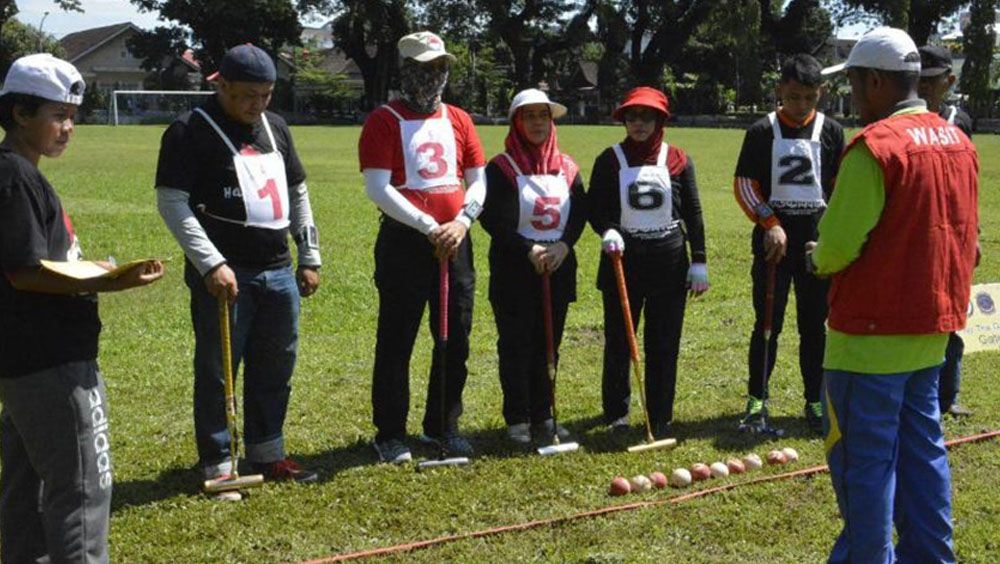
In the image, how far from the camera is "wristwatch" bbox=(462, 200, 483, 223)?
247 inches

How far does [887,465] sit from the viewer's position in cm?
413

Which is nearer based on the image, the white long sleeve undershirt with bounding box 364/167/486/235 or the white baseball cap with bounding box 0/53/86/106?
the white baseball cap with bounding box 0/53/86/106

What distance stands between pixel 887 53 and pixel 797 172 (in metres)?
2.77

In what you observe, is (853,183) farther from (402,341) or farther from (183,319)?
(183,319)

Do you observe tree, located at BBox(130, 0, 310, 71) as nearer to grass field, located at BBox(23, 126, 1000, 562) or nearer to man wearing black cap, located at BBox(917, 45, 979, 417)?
grass field, located at BBox(23, 126, 1000, 562)

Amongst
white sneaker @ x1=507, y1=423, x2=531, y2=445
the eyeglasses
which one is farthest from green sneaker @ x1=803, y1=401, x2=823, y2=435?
the eyeglasses

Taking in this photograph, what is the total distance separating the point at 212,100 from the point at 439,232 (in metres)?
1.37

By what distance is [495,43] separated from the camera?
247 ft

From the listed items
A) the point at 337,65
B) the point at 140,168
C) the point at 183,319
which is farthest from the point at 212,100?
the point at 337,65

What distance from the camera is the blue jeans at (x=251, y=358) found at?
226 inches

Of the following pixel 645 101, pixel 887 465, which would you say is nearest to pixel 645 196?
pixel 645 101

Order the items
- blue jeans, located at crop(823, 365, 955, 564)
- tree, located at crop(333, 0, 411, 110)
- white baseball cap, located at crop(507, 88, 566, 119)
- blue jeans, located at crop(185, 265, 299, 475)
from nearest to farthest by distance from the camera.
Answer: blue jeans, located at crop(823, 365, 955, 564)
blue jeans, located at crop(185, 265, 299, 475)
white baseball cap, located at crop(507, 88, 566, 119)
tree, located at crop(333, 0, 411, 110)

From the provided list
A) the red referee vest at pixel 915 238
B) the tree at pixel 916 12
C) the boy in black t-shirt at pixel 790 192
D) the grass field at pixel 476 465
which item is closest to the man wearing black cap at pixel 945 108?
the grass field at pixel 476 465

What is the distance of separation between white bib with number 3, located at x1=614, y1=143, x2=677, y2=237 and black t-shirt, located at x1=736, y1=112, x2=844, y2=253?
21.0 inches
